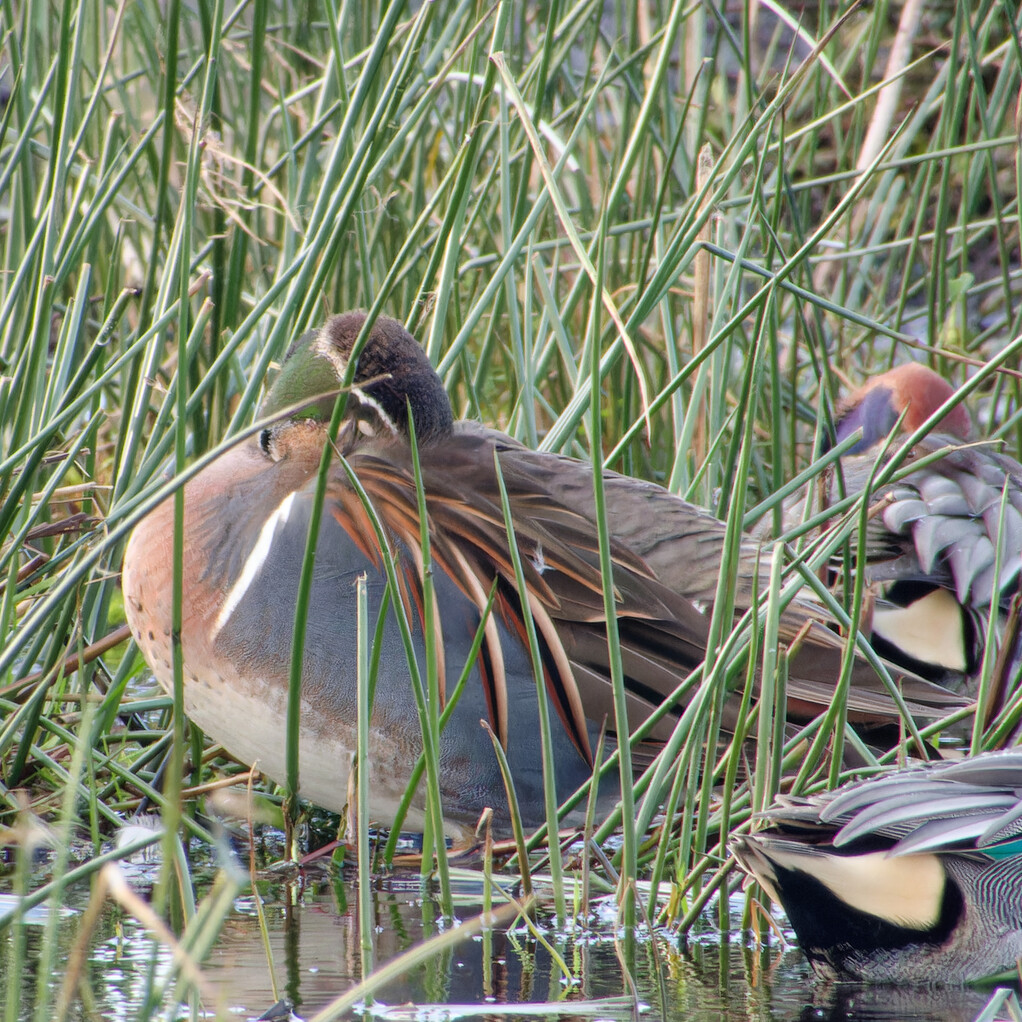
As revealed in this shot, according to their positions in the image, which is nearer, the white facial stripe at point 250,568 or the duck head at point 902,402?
the white facial stripe at point 250,568

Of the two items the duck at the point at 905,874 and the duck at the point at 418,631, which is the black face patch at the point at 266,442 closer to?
the duck at the point at 418,631

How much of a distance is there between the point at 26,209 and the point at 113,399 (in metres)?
1.61

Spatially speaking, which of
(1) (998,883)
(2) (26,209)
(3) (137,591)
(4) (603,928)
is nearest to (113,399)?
(2) (26,209)

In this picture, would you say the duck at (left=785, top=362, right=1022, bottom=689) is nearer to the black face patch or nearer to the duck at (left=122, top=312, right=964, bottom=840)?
the duck at (left=122, top=312, right=964, bottom=840)

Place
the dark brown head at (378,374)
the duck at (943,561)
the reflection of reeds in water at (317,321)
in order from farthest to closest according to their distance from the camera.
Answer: the duck at (943,561), the dark brown head at (378,374), the reflection of reeds in water at (317,321)

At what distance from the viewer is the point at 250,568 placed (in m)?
2.88

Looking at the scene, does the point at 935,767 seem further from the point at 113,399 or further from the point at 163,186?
the point at 113,399

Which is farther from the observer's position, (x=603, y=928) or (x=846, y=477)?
(x=846, y=477)

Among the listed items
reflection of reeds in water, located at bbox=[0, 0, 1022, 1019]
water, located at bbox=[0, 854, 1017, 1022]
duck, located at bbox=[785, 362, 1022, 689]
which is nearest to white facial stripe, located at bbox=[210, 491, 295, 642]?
reflection of reeds in water, located at bbox=[0, 0, 1022, 1019]

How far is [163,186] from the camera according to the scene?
8.80 ft

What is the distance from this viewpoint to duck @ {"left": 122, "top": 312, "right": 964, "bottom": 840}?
281cm

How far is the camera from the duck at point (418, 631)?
281cm

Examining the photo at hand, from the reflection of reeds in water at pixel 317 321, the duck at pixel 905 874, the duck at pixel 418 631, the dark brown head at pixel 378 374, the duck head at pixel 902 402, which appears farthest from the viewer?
the duck head at pixel 902 402

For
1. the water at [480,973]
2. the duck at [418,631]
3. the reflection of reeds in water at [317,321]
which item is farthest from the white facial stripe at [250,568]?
the water at [480,973]
